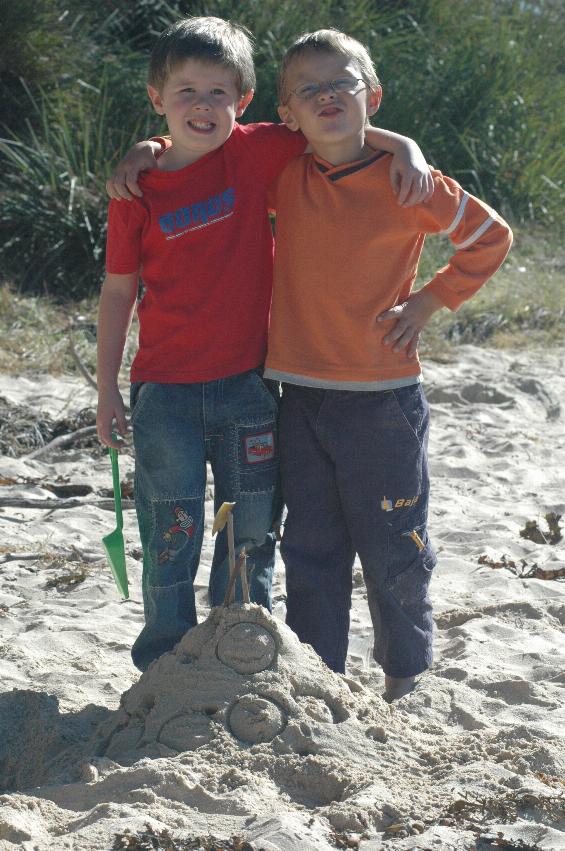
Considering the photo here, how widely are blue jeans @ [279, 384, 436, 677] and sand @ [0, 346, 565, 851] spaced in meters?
0.26

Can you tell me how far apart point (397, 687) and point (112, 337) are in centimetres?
120

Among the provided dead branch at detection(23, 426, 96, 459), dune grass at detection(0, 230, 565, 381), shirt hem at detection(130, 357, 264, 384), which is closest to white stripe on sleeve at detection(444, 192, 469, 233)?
shirt hem at detection(130, 357, 264, 384)

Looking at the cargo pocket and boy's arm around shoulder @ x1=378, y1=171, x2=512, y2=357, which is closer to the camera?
boy's arm around shoulder @ x1=378, y1=171, x2=512, y2=357

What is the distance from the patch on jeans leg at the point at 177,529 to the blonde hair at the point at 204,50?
104cm

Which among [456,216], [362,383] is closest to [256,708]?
[362,383]

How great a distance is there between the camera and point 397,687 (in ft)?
9.89

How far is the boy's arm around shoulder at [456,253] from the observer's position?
2.70 metres

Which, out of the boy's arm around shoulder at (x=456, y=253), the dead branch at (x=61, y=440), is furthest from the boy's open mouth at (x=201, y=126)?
the dead branch at (x=61, y=440)

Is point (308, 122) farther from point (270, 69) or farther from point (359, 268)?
point (270, 69)

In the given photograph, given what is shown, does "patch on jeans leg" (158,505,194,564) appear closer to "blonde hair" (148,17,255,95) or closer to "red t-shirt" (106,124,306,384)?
"red t-shirt" (106,124,306,384)

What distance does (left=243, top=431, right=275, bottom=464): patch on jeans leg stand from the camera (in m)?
2.79

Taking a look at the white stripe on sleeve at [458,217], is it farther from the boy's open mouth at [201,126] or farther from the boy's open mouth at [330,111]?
the boy's open mouth at [201,126]

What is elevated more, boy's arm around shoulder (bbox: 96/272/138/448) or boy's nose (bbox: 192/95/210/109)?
boy's nose (bbox: 192/95/210/109)

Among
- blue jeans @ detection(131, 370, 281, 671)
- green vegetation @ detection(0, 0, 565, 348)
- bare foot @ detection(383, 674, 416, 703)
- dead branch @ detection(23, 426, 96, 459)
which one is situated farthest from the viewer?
green vegetation @ detection(0, 0, 565, 348)
